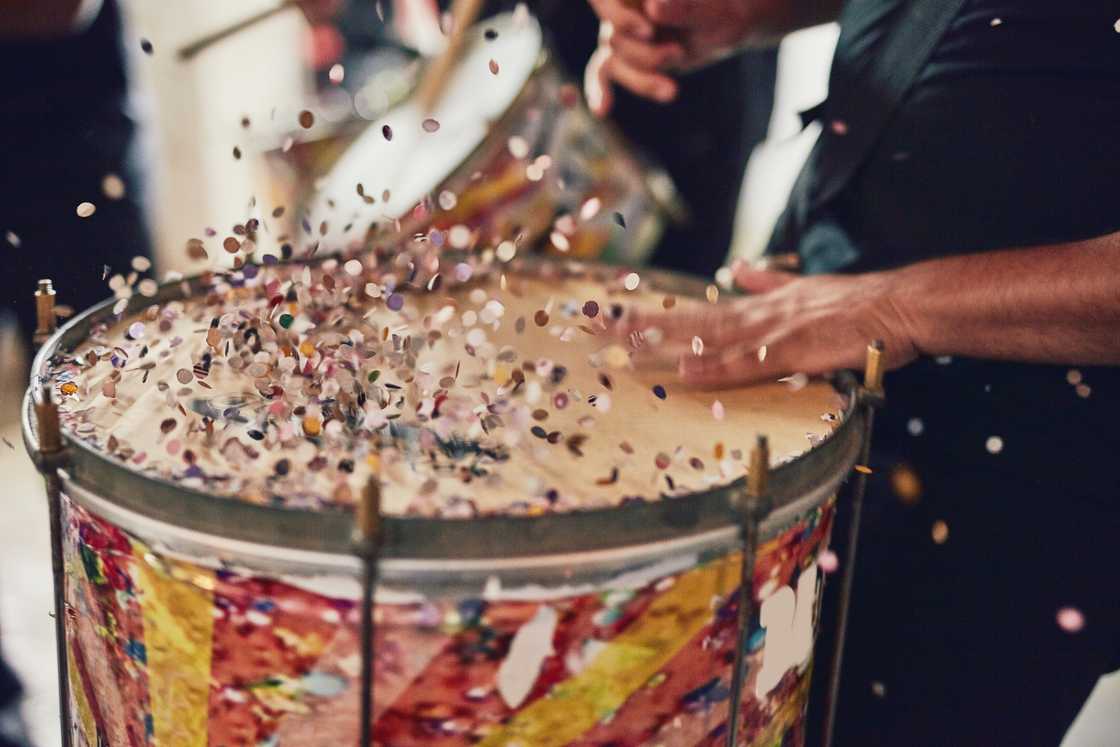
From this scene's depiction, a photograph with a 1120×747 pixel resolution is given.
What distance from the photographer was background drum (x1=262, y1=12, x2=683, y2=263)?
1.52 meters

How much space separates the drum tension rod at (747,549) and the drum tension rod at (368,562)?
0.85 feet

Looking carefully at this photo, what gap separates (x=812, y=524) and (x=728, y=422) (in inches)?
4.8

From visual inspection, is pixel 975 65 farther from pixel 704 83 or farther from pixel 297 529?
pixel 704 83

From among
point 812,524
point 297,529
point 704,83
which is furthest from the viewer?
point 704,83

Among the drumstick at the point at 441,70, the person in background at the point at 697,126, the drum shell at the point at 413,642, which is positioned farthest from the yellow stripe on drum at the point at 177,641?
the person in background at the point at 697,126

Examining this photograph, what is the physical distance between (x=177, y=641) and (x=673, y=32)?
100 centimetres

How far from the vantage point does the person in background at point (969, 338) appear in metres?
1.03

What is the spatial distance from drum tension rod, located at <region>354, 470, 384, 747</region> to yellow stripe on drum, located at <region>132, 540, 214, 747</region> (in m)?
0.12

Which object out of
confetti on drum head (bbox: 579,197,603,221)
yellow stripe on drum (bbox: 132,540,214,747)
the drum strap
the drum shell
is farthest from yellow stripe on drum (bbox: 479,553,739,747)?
confetti on drum head (bbox: 579,197,603,221)

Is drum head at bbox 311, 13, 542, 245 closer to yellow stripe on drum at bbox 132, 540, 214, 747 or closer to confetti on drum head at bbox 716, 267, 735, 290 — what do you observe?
confetti on drum head at bbox 716, 267, 735, 290

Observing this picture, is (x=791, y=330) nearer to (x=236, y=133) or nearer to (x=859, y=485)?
(x=859, y=485)

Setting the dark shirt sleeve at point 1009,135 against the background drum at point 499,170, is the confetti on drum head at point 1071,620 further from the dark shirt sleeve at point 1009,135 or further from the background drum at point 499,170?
the background drum at point 499,170

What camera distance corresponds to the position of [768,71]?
7.25 ft

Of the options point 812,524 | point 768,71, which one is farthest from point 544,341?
point 768,71
